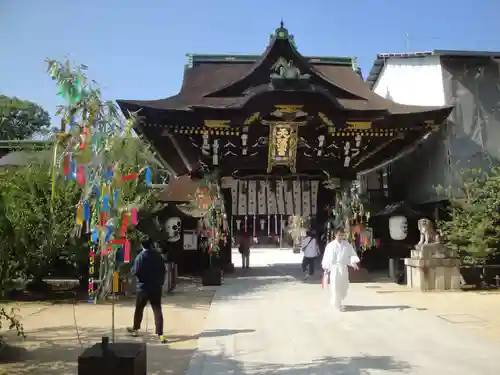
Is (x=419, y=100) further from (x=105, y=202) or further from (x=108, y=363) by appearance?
(x=108, y=363)

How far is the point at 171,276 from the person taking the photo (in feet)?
36.5

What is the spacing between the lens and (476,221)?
35.9 feet

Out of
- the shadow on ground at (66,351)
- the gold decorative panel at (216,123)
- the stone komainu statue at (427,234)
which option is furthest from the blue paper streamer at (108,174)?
the stone komainu statue at (427,234)

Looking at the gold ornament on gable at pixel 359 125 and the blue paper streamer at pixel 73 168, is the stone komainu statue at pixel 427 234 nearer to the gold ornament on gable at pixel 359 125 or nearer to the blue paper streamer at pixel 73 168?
the gold ornament on gable at pixel 359 125

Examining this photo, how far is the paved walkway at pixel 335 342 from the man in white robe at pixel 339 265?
34 cm

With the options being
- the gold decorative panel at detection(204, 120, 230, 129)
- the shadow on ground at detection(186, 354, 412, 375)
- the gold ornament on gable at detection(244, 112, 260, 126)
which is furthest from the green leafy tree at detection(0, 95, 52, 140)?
the shadow on ground at detection(186, 354, 412, 375)

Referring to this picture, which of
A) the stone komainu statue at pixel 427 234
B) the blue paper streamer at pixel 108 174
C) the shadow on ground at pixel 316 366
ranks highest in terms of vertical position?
the blue paper streamer at pixel 108 174

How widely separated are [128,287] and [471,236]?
8757mm

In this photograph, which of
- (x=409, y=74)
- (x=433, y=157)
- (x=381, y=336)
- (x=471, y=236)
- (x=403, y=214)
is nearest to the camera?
(x=381, y=336)

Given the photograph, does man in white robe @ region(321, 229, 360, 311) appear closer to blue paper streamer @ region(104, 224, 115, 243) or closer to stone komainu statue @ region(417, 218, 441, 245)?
stone komainu statue @ region(417, 218, 441, 245)

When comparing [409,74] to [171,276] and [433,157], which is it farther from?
[171,276]

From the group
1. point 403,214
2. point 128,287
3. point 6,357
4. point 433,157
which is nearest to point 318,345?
point 6,357

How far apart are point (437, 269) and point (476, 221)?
1908mm

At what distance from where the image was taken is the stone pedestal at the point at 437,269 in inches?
401
